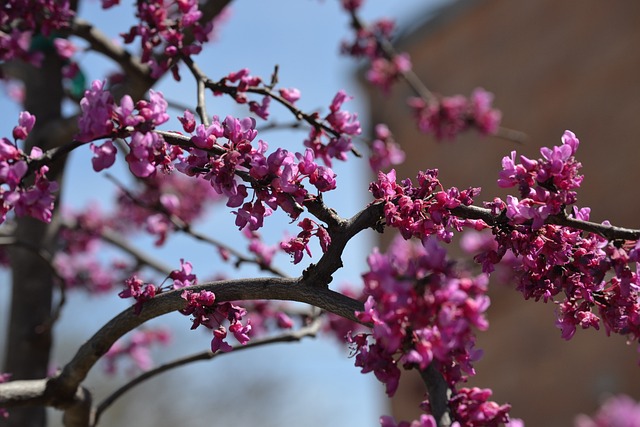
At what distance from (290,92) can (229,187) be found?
29.9 inches

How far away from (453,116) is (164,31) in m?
2.41

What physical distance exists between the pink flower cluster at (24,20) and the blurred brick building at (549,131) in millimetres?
5267

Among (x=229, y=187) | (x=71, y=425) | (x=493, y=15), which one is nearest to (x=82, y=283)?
(x=71, y=425)

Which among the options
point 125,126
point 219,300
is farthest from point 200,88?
point 219,300

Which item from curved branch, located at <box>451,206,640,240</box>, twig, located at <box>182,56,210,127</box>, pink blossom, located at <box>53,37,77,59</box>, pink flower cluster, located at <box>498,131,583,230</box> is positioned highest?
pink blossom, located at <box>53,37,77,59</box>

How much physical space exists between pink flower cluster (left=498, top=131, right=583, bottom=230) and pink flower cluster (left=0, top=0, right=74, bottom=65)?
1.81m

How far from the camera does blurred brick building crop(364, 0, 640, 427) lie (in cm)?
822

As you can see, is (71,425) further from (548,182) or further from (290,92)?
(548,182)

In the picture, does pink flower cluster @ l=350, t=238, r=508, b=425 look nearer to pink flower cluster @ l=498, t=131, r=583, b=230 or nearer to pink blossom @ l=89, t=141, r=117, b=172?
pink flower cluster @ l=498, t=131, r=583, b=230

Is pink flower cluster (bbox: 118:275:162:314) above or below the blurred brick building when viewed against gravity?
below

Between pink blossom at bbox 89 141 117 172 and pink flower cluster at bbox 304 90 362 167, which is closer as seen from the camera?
pink blossom at bbox 89 141 117 172

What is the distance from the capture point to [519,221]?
180cm

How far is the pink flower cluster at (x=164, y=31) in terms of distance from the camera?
2539 millimetres

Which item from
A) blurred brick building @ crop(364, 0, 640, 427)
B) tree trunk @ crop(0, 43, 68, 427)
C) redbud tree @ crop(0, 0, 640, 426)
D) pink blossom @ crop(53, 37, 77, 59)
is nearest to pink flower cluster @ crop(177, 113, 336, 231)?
redbud tree @ crop(0, 0, 640, 426)
